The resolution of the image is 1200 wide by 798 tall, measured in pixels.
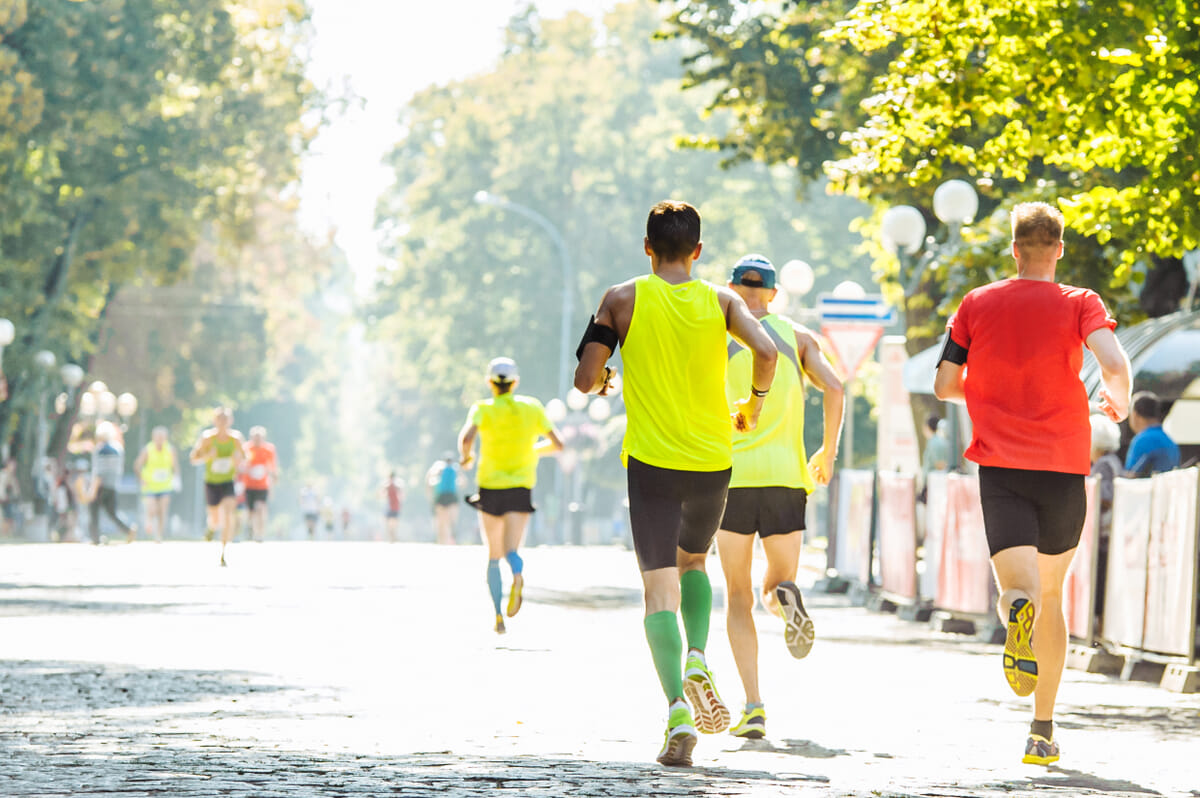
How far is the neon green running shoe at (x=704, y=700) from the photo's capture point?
739cm

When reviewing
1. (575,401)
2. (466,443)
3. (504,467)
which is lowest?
(504,467)

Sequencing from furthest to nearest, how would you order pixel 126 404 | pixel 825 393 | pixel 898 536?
pixel 126 404 < pixel 898 536 < pixel 825 393

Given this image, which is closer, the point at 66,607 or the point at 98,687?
the point at 98,687

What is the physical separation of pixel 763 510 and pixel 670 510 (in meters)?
1.38

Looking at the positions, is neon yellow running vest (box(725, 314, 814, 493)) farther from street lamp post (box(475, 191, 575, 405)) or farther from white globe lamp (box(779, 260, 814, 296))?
street lamp post (box(475, 191, 575, 405))

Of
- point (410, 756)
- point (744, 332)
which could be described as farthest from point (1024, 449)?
point (410, 756)

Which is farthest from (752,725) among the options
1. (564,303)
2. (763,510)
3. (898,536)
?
(564,303)

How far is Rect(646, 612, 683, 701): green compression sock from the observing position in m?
7.43

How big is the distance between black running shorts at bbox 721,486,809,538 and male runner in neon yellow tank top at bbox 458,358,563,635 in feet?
20.2

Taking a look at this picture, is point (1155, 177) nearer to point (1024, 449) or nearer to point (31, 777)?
point (1024, 449)

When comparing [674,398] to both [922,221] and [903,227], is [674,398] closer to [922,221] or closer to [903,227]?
[903,227]

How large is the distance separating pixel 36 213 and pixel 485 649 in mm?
25093

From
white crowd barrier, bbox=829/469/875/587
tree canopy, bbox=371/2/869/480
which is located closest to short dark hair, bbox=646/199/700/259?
white crowd barrier, bbox=829/469/875/587

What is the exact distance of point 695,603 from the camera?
783cm
